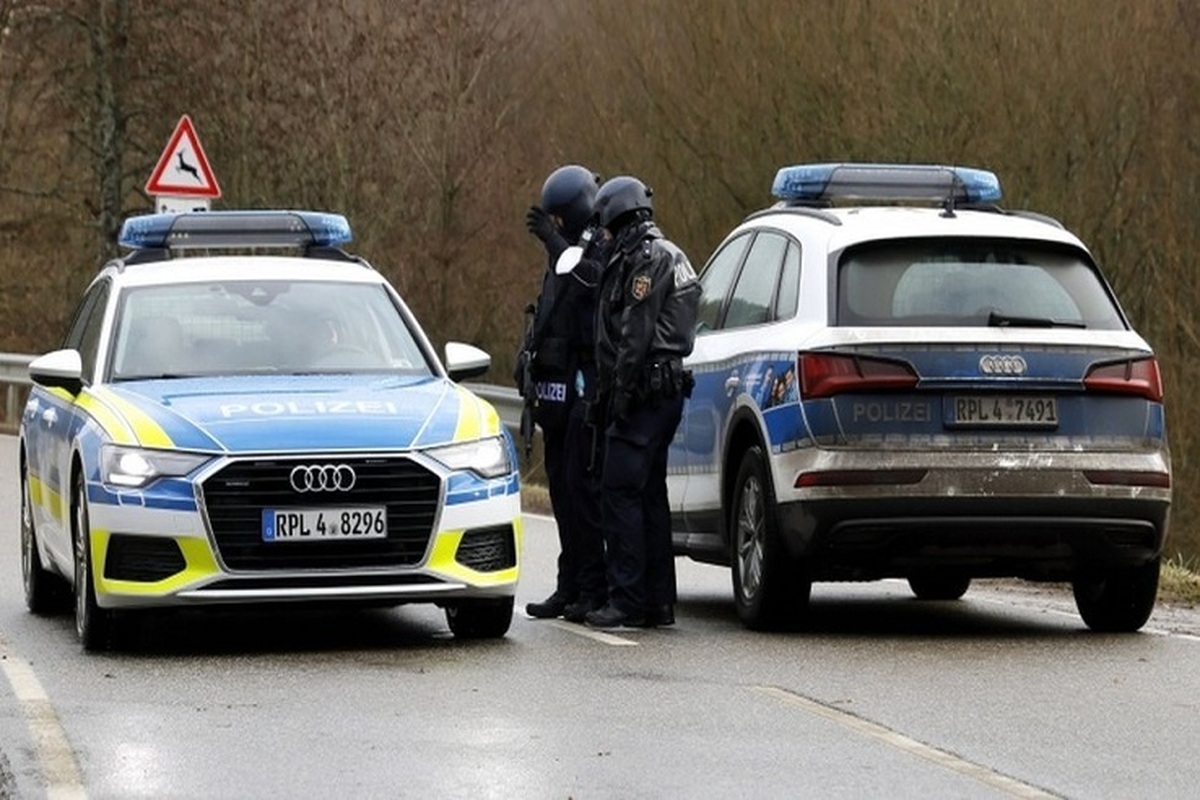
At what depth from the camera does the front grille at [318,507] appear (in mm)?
11602

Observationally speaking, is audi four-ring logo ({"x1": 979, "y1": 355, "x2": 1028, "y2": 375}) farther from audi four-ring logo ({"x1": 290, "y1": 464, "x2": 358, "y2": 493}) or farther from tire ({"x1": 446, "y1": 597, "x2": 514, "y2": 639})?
audi four-ring logo ({"x1": 290, "y1": 464, "x2": 358, "y2": 493})

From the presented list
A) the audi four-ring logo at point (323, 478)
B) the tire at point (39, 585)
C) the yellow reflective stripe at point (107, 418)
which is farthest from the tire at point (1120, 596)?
the tire at point (39, 585)

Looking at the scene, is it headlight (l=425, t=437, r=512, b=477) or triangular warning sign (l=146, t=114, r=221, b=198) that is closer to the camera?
headlight (l=425, t=437, r=512, b=477)

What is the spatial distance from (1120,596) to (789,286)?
1975mm

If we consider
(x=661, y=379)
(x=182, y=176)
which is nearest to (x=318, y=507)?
(x=661, y=379)

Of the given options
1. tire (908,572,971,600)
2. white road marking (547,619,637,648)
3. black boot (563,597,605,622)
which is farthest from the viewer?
tire (908,572,971,600)

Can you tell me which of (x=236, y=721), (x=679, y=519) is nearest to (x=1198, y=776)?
(x=236, y=721)

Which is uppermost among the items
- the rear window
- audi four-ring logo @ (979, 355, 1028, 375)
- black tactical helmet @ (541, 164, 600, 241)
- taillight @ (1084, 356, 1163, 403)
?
black tactical helmet @ (541, 164, 600, 241)

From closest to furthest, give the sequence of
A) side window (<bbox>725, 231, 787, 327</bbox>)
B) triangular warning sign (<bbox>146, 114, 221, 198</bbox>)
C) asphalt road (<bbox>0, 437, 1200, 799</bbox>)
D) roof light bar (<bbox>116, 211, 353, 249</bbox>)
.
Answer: asphalt road (<bbox>0, 437, 1200, 799</bbox>) < side window (<bbox>725, 231, 787, 327</bbox>) < roof light bar (<bbox>116, 211, 353, 249</bbox>) < triangular warning sign (<bbox>146, 114, 221, 198</bbox>)

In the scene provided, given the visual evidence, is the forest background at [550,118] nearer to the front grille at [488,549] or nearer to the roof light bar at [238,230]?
the roof light bar at [238,230]

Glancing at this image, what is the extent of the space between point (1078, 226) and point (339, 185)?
1068 centimetres

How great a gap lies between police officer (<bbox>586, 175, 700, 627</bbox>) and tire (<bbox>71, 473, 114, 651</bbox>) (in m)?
2.26

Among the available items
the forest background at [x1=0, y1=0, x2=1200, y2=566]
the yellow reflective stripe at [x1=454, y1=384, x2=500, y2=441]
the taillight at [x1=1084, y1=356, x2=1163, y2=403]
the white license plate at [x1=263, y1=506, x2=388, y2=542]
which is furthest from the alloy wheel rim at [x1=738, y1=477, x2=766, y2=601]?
the forest background at [x1=0, y1=0, x2=1200, y2=566]

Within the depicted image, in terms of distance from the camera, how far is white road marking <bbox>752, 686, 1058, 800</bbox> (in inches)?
330
